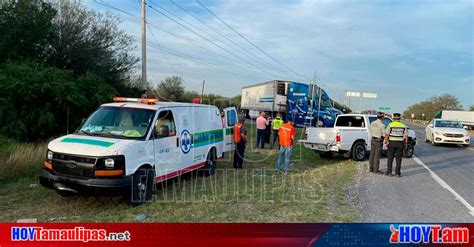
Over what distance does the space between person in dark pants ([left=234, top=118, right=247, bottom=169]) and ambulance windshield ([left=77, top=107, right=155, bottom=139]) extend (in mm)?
4468

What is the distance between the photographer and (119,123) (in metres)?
7.80

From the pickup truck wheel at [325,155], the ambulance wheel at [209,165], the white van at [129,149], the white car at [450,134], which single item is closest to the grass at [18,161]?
the white van at [129,149]

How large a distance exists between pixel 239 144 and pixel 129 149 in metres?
5.56

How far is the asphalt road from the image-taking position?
664 cm

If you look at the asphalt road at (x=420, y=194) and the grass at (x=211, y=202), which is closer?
the grass at (x=211, y=202)

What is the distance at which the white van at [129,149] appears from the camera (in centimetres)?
658

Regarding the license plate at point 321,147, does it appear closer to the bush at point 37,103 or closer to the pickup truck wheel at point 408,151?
the pickup truck wheel at point 408,151

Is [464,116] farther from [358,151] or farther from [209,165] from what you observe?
[209,165]

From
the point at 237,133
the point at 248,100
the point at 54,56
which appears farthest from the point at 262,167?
the point at 248,100

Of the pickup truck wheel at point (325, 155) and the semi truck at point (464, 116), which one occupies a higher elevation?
the semi truck at point (464, 116)

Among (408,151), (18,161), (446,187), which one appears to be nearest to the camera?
(446,187)

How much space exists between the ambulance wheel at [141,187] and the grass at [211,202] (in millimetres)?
158

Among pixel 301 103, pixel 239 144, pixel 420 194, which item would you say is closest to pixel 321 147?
pixel 239 144

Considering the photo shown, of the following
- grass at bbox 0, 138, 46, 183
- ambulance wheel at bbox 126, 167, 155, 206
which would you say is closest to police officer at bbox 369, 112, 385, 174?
ambulance wheel at bbox 126, 167, 155, 206
